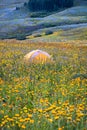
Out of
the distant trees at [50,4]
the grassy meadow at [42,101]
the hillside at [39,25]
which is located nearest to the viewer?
the grassy meadow at [42,101]

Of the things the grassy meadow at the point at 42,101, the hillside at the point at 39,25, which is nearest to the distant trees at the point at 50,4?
the hillside at the point at 39,25

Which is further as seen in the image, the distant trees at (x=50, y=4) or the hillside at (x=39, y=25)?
the distant trees at (x=50, y=4)

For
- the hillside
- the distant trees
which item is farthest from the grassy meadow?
the distant trees

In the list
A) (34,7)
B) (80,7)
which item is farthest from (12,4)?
(80,7)

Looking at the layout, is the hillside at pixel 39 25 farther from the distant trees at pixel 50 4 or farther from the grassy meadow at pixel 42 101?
the grassy meadow at pixel 42 101

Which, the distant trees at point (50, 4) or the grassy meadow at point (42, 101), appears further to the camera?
the distant trees at point (50, 4)

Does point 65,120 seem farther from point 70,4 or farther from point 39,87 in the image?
point 70,4

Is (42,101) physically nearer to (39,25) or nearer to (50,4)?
(39,25)

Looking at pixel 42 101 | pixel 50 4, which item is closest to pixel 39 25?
pixel 50 4

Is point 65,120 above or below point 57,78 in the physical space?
above

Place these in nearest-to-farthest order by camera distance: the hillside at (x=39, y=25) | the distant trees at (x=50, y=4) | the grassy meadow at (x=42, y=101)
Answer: the grassy meadow at (x=42, y=101) → the hillside at (x=39, y=25) → the distant trees at (x=50, y=4)

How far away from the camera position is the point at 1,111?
8930 mm

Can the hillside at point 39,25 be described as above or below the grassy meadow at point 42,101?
below

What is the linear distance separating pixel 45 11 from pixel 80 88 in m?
130
